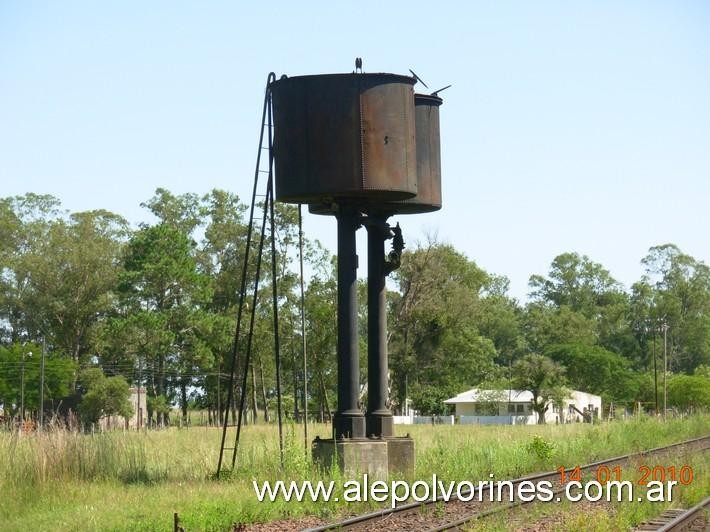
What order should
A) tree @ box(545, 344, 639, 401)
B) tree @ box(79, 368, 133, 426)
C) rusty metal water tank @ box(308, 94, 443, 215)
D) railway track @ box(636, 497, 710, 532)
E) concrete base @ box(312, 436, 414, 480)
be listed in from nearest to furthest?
railway track @ box(636, 497, 710, 532) → concrete base @ box(312, 436, 414, 480) → rusty metal water tank @ box(308, 94, 443, 215) → tree @ box(79, 368, 133, 426) → tree @ box(545, 344, 639, 401)

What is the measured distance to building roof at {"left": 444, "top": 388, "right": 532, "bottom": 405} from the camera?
303ft

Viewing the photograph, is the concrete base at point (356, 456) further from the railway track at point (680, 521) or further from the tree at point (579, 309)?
the tree at point (579, 309)

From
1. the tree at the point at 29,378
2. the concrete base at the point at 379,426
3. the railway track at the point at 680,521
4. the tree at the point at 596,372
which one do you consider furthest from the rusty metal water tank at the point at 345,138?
the tree at the point at 596,372

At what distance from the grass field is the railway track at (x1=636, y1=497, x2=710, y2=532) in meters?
2.14

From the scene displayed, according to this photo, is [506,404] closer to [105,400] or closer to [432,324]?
[432,324]

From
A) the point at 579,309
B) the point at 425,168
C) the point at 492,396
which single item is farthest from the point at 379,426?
the point at 579,309

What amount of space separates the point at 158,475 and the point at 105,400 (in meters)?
53.1

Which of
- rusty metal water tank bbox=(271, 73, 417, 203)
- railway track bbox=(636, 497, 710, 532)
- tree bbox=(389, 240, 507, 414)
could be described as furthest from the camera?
tree bbox=(389, 240, 507, 414)

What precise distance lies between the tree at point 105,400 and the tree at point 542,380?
30521 mm

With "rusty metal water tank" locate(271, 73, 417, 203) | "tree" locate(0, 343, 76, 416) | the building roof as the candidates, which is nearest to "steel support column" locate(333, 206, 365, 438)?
"rusty metal water tank" locate(271, 73, 417, 203)

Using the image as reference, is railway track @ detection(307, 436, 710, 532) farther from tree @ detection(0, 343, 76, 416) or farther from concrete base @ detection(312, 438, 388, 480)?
tree @ detection(0, 343, 76, 416)

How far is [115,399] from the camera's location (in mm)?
72312

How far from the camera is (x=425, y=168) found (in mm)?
22688

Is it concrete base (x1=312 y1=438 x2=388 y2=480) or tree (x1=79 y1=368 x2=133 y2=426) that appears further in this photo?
tree (x1=79 y1=368 x2=133 y2=426)
